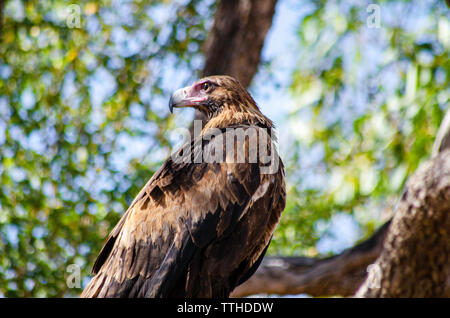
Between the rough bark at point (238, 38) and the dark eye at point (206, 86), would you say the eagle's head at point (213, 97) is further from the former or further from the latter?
the rough bark at point (238, 38)

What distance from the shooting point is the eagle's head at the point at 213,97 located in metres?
3.97

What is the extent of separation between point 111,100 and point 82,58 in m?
0.71

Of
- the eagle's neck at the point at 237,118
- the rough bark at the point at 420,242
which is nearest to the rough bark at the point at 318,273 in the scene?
the rough bark at the point at 420,242

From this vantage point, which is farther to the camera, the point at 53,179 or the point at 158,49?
the point at 158,49

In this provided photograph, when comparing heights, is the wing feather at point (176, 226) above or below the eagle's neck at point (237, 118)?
below

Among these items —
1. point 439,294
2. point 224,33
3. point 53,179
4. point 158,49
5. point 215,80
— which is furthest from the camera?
point 158,49

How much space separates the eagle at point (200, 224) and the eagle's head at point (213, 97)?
48 centimetres

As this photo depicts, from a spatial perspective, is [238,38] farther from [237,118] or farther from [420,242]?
[420,242]

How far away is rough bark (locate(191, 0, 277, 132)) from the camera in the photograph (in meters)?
5.40

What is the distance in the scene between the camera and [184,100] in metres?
4.06

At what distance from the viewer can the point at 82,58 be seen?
7.20m

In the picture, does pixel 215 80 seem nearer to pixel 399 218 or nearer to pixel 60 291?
pixel 399 218

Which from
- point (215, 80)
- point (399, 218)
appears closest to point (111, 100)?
point (215, 80)

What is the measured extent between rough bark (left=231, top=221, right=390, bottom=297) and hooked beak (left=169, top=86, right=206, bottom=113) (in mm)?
1851
